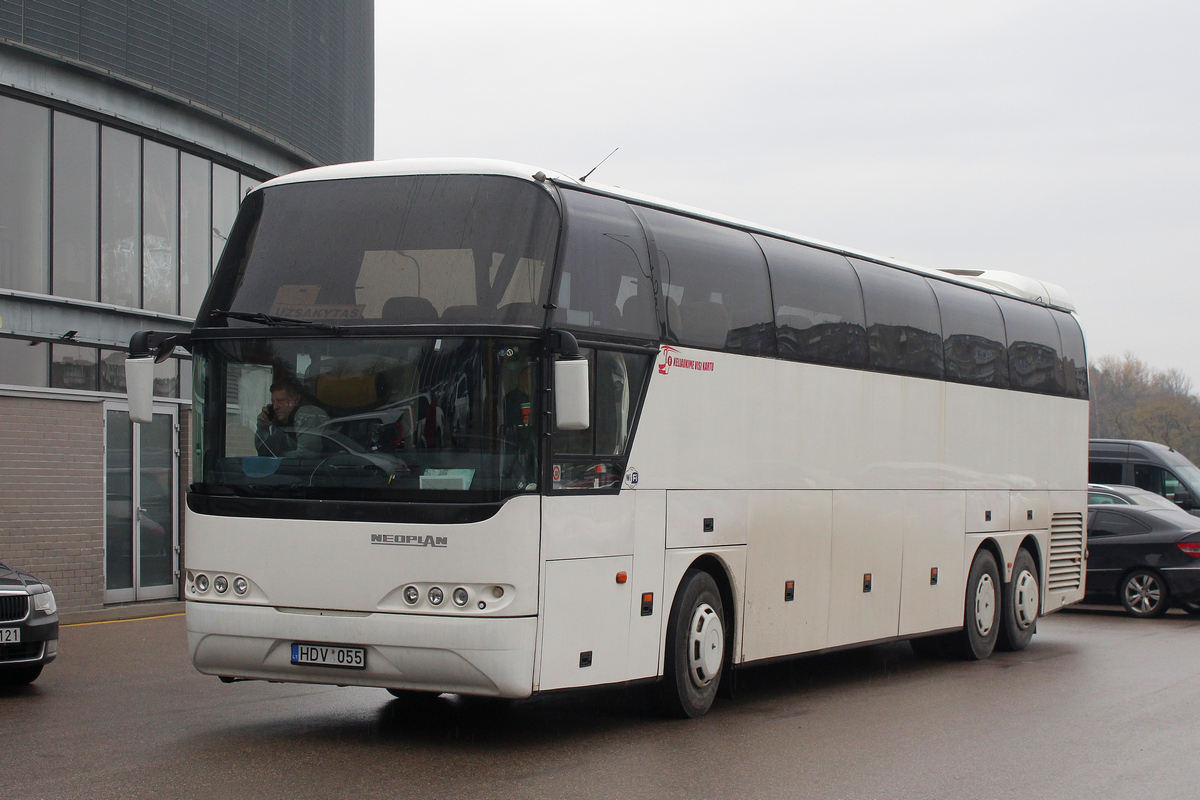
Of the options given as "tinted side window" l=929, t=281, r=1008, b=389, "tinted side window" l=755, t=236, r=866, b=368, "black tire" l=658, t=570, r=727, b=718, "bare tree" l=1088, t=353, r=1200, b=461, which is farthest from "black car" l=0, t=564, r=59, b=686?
"bare tree" l=1088, t=353, r=1200, b=461

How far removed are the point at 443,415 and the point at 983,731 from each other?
454cm

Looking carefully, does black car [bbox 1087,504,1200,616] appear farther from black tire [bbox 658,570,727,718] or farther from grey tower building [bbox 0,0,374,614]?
grey tower building [bbox 0,0,374,614]

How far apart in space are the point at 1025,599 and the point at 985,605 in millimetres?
1063

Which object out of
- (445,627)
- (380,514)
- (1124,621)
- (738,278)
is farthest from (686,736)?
(1124,621)

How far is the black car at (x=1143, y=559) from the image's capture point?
18.9 m

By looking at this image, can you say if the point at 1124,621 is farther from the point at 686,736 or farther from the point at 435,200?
the point at 435,200

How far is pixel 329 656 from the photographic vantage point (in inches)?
320

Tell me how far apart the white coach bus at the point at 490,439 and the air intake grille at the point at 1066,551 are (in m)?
6.28

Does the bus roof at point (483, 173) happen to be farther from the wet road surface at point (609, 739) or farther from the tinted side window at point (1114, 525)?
the tinted side window at point (1114, 525)

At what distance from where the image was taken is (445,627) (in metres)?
7.93

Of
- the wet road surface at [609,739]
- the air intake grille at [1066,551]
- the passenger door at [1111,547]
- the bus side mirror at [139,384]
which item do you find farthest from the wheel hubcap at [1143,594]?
the bus side mirror at [139,384]

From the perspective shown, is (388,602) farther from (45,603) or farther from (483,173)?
(45,603)

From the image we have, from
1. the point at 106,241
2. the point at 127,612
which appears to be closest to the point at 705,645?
the point at 127,612

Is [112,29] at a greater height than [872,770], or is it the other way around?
[112,29]
